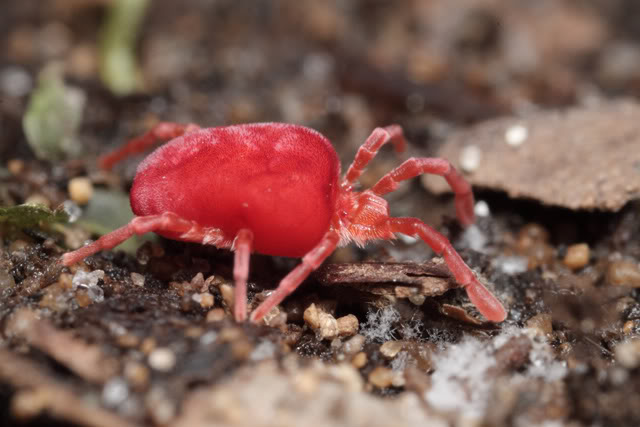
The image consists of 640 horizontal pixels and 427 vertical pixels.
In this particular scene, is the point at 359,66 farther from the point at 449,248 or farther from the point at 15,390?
the point at 15,390

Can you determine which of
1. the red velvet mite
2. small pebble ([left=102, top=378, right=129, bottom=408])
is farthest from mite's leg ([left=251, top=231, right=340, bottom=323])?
small pebble ([left=102, top=378, right=129, bottom=408])

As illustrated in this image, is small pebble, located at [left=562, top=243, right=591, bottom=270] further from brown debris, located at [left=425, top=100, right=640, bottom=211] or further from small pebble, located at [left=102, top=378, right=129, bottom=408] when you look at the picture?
small pebble, located at [left=102, top=378, right=129, bottom=408]

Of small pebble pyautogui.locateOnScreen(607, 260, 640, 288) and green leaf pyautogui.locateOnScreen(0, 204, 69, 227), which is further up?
green leaf pyautogui.locateOnScreen(0, 204, 69, 227)

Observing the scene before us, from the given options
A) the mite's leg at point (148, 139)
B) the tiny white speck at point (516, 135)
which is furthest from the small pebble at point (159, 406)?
the tiny white speck at point (516, 135)

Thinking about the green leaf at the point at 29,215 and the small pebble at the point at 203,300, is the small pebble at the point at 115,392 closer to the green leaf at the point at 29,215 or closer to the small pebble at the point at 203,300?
the small pebble at the point at 203,300

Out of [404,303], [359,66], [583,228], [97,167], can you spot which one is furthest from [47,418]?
[359,66]

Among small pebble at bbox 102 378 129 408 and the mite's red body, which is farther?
the mite's red body
